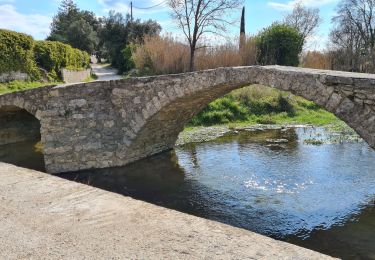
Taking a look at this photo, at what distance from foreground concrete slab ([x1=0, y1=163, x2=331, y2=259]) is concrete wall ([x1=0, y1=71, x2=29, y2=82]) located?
1298 centimetres

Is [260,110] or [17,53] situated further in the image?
[17,53]

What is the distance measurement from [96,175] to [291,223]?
461cm

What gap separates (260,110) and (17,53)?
33.8 feet

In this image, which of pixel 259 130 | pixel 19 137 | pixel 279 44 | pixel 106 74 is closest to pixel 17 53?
pixel 19 137

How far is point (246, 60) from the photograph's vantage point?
1628cm

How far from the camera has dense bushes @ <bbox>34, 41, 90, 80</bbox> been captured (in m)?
18.5

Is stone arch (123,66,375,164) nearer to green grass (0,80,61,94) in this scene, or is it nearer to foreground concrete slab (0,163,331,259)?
foreground concrete slab (0,163,331,259)

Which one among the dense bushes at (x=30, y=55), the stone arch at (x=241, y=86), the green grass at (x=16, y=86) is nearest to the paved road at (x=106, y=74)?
the dense bushes at (x=30, y=55)

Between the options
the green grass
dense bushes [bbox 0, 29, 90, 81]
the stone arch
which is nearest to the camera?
the stone arch

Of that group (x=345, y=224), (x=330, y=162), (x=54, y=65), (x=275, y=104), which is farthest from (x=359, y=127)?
(x=54, y=65)

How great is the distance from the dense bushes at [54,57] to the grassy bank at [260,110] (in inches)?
327

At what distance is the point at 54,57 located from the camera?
63.4 ft

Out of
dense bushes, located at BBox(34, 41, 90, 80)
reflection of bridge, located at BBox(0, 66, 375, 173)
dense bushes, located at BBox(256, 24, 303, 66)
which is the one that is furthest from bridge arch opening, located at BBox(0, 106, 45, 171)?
dense bushes, located at BBox(256, 24, 303, 66)

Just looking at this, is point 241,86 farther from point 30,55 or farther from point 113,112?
point 30,55
